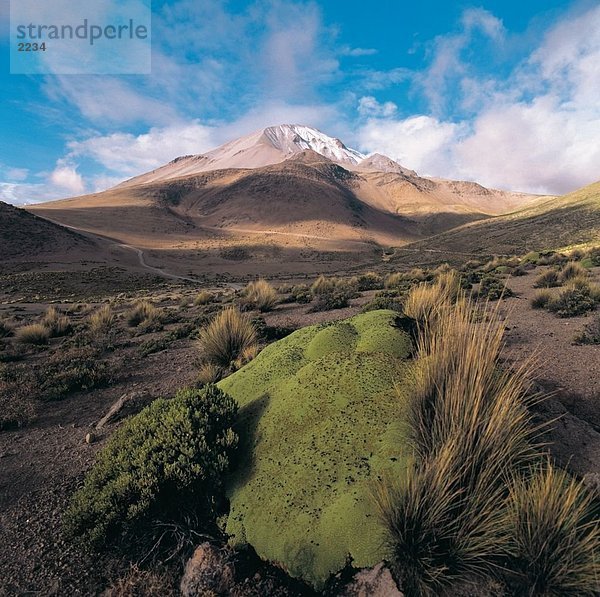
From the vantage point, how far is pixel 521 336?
791cm

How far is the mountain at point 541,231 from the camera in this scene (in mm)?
46781

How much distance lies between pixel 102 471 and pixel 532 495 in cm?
377

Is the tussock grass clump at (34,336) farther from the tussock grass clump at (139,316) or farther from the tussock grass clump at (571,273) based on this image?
the tussock grass clump at (571,273)

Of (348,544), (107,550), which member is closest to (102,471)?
(107,550)

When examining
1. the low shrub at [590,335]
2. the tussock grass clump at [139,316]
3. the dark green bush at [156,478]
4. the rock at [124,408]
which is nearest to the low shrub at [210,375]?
the rock at [124,408]

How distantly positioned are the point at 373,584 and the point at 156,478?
2.03 m

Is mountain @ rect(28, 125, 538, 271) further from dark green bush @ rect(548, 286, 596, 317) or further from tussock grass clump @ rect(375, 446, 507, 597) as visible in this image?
tussock grass clump @ rect(375, 446, 507, 597)

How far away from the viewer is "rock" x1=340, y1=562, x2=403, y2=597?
239cm

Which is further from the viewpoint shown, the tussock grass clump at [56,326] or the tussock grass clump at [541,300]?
the tussock grass clump at [56,326]

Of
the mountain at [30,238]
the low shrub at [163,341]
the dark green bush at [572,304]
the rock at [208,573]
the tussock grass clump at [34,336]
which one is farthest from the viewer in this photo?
the mountain at [30,238]

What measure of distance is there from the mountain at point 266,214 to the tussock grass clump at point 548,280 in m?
47.7

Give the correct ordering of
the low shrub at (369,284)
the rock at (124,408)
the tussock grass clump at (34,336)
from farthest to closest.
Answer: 1. the low shrub at (369,284)
2. the tussock grass clump at (34,336)
3. the rock at (124,408)

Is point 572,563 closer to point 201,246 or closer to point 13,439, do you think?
point 13,439

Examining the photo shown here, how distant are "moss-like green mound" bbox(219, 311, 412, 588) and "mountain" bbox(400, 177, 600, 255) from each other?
153 feet
